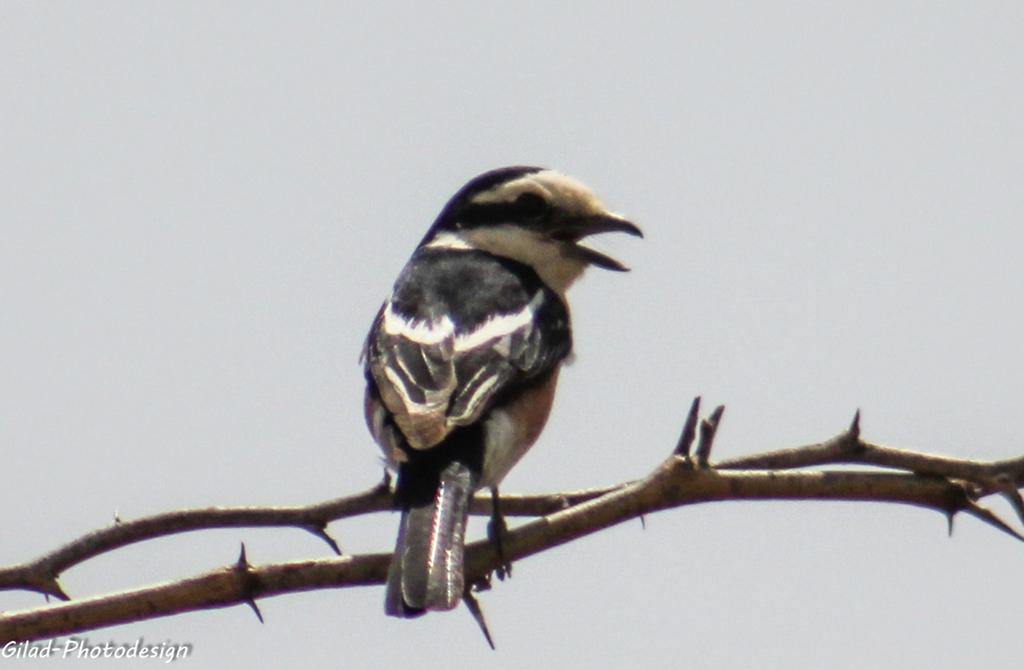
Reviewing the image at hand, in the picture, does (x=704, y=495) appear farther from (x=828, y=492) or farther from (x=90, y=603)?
(x=90, y=603)

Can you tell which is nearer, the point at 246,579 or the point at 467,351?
the point at 246,579

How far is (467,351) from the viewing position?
564cm

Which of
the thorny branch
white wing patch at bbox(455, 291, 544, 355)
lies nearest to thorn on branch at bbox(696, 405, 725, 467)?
the thorny branch

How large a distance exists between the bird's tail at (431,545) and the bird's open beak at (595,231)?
2097 mm

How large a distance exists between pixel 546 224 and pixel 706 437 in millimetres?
3170

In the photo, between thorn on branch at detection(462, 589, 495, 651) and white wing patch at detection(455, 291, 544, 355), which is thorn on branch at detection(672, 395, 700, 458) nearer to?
thorn on branch at detection(462, 589, 495, 651)

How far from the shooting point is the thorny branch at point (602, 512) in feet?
12.3

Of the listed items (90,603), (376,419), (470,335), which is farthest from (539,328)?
(90,603)

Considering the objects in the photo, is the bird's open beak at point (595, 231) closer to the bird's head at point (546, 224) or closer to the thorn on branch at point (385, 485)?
the bird's head at point (546, 224)

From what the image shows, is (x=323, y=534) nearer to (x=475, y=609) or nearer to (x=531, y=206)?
(x=475, y=609)

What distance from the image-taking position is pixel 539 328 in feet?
20.0

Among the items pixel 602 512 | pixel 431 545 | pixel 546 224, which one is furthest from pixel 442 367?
pixel 546 224

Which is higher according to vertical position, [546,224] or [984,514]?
[546,224]

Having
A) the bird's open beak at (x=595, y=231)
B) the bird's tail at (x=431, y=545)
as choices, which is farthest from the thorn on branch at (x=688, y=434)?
the bird's open beak at (x=595, y=231)
